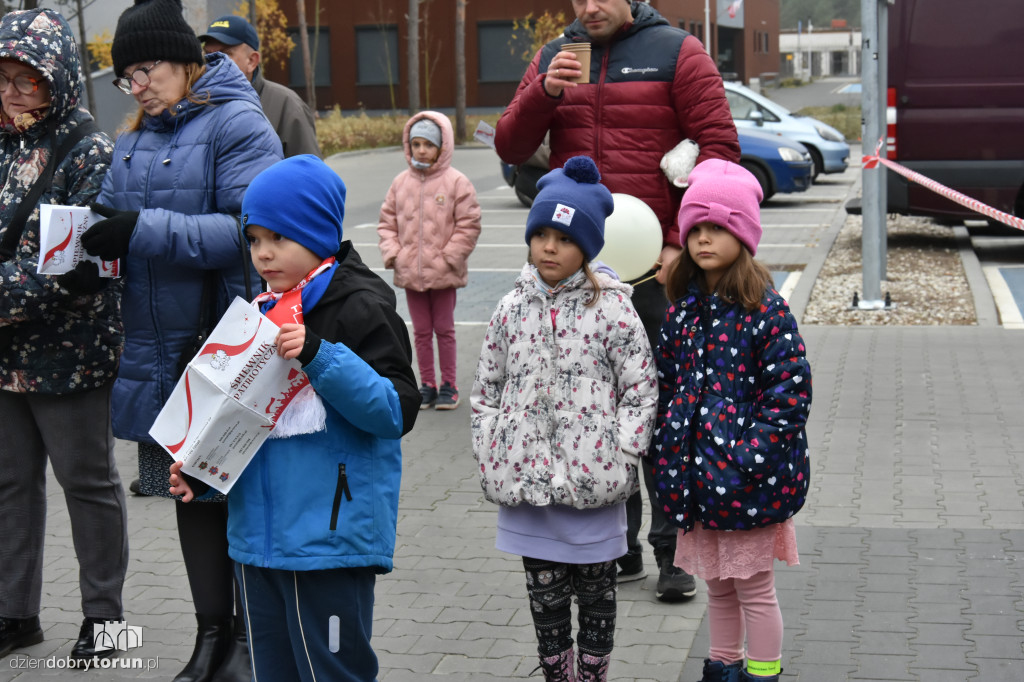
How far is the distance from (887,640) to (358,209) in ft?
57.3

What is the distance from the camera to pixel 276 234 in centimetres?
307

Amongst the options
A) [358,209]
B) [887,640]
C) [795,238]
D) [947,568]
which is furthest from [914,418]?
[358,209]

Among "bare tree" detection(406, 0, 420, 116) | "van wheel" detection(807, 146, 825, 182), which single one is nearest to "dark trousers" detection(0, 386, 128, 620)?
"van wheel" detection(807, 146, 825, 182)

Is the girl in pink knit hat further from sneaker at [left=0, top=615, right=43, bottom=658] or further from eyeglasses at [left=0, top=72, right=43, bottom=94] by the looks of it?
sneaker at [left=0, top=615, right=43, bottom=658]

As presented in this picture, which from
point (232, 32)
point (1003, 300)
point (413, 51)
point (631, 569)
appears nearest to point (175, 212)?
point (631, 569)

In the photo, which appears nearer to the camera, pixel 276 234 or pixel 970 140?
pixel 276 234

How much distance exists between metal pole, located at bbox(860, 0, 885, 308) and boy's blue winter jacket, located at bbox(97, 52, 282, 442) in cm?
750

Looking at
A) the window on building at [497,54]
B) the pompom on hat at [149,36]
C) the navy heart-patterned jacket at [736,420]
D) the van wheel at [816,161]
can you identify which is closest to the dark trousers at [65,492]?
the pompom on hat at [149,36]

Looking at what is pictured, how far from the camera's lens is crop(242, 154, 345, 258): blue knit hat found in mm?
3016

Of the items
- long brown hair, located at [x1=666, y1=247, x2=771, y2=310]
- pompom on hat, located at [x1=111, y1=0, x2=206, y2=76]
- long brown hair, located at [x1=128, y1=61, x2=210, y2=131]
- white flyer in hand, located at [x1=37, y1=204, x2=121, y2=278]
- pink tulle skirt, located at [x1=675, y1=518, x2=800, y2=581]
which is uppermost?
pompom on hat, located at [x1=111, y1=0, x2=206, y2=76]

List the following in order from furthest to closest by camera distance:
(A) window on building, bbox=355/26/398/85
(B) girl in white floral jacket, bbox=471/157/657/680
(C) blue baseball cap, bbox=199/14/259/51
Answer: (A) window on building, bbox=355/26/398/85
(C) blue baseball cap, bbox=199/14/259/51
(B) girl in white floral jacket, bbox=471/157/657/680

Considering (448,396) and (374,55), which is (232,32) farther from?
(374,55)

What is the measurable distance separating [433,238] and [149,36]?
4118mm

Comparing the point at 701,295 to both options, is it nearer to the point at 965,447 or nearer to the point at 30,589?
the point at 30,589
